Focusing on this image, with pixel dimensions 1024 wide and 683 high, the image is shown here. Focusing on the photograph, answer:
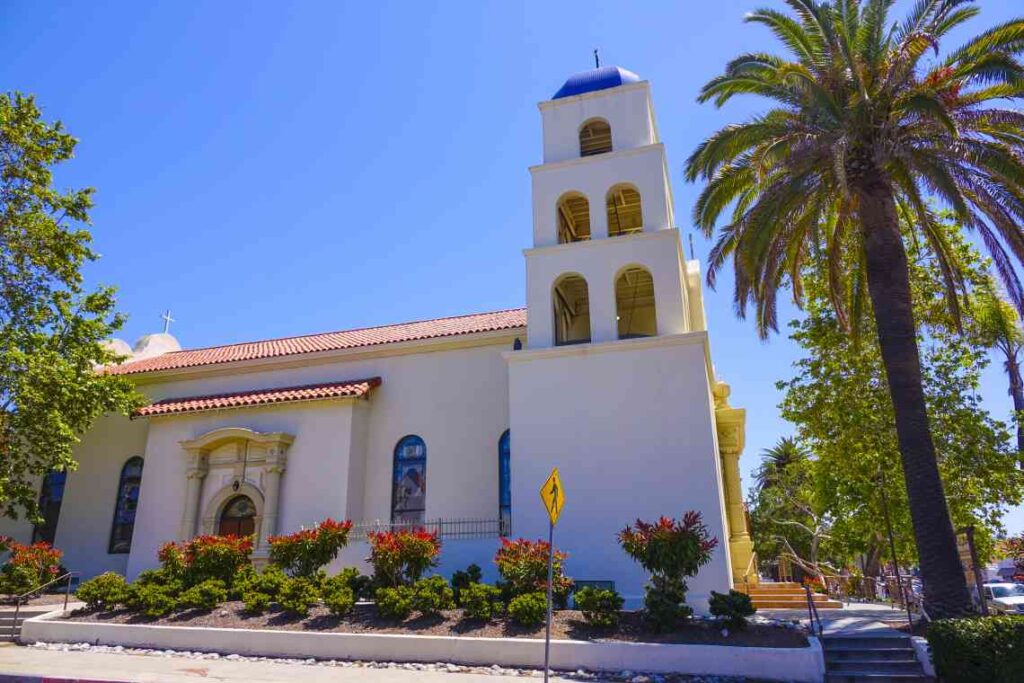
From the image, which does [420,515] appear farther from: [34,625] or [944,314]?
[944,314]

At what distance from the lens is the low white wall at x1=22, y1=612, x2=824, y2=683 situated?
Result: 10828 millimetres

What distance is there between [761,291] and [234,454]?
15802 millimetres

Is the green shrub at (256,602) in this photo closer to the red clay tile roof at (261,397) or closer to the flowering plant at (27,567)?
the red clay tile roof at (261,397)

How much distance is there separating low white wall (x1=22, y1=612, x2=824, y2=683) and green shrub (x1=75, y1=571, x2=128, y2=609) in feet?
3.05

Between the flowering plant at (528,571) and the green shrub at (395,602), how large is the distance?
195 cm

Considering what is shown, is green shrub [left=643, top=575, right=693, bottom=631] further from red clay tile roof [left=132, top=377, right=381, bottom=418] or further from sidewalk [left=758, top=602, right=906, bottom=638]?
red clay tile roof [left=132, top=377, right=381, bottom=418]

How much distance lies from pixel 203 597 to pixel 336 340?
10713 millimetres

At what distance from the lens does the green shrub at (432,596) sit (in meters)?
13.5

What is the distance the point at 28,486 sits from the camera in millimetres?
19391

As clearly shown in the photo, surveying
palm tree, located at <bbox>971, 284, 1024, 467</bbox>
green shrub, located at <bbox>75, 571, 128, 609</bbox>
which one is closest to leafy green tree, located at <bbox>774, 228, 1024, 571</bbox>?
palm tree, located at <bbox>971, 284, 1024, 467</bbox>

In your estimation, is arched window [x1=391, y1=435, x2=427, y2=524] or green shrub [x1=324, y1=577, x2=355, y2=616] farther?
arched window [x1=391, y1=435, x2=427, y2=524]

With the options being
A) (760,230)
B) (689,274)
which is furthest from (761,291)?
(689,274)

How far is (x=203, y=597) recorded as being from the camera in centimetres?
1495

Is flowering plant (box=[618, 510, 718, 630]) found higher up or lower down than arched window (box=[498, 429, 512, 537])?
lower down
